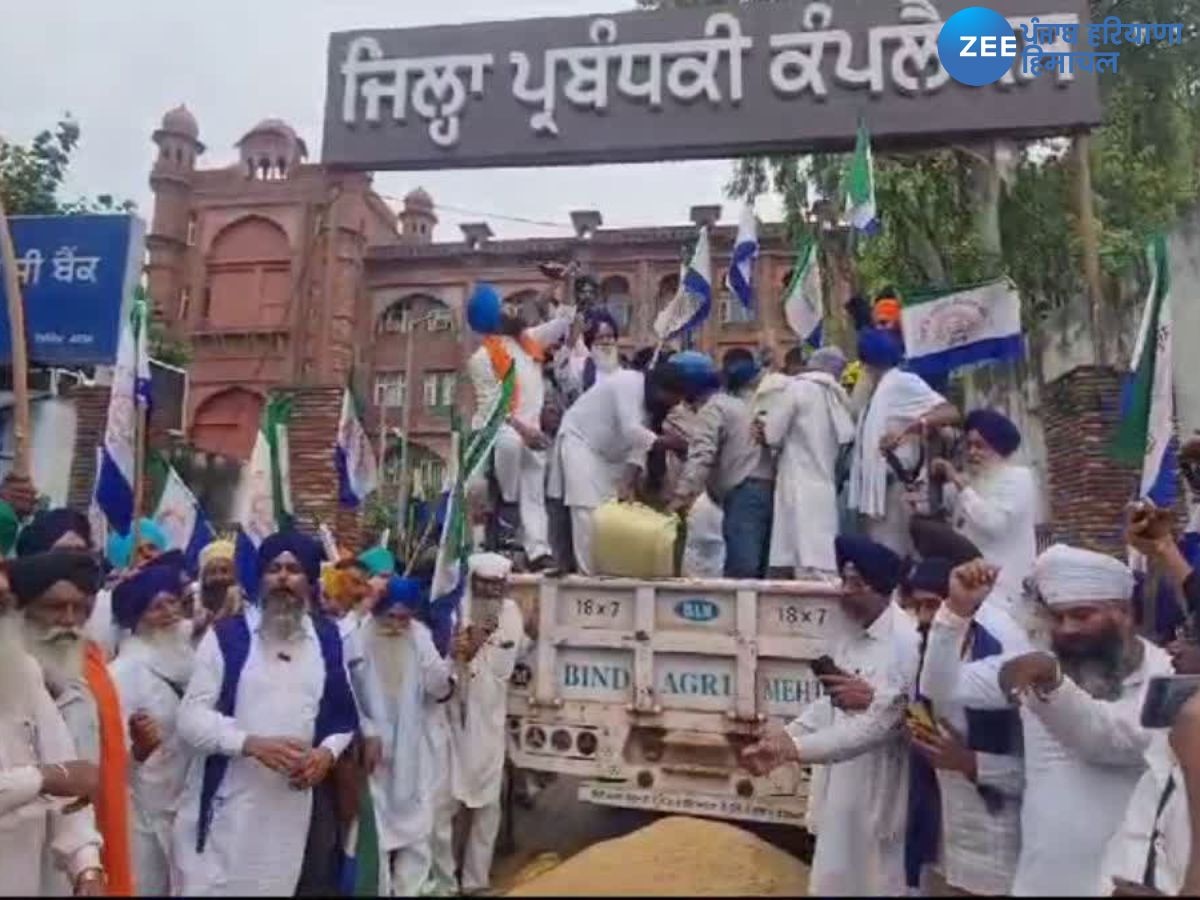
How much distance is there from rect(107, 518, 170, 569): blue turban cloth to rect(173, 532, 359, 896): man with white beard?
2.12 metres

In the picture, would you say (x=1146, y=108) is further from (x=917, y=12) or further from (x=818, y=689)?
(x=818, y=689)

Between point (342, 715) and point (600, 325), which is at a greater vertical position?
point (600, 325)

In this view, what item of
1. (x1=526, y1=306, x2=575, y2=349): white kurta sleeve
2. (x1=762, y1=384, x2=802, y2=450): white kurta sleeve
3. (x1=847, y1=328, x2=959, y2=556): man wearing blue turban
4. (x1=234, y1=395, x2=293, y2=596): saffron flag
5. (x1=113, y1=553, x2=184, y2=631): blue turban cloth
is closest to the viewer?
(x1=113, y1=553, x2=184, y2=631): blue turban cloth

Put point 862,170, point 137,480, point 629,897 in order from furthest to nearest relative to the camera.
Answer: point 862,170
point 137,480
point 629,897

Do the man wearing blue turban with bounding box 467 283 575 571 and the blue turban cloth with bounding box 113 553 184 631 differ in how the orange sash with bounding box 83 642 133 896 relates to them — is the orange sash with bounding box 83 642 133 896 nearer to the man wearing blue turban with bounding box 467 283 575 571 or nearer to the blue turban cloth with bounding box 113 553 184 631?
the blue turban cloth with bounding box 113 553 184 631

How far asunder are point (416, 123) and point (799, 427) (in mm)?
6257

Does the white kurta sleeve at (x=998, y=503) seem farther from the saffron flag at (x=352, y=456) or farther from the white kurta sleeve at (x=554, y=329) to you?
the saffron flag at (x=352, y=456)

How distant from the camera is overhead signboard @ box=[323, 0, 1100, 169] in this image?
9.98 m

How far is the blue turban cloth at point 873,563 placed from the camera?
159 inches

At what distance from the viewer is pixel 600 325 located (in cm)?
692

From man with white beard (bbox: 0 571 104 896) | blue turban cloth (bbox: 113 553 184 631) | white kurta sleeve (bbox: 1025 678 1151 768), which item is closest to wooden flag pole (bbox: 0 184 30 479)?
blue turban cloth (bbox: 113 553 184 631)

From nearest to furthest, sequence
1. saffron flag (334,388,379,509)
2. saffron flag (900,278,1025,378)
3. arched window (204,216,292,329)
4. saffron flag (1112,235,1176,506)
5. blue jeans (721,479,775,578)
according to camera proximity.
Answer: saffron flag (1112,235,1176,506) → blue jeans (721,479,775,578) → saffron flag (900,278,1025,378) → saffron flag (334,388,379,509) → arched window (204,216,292,329)

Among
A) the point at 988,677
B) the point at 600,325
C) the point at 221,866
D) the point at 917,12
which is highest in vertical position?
the point at 917,12

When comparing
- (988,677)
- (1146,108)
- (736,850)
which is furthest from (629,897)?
(1146,108)
